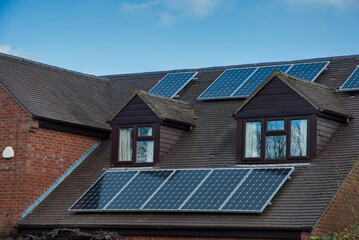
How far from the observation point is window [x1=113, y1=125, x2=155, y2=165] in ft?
82.9

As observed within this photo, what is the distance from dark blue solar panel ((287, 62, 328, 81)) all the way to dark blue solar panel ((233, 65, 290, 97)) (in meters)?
0.39

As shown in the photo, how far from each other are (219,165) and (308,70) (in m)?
5.73

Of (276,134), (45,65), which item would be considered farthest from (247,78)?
(45,65)

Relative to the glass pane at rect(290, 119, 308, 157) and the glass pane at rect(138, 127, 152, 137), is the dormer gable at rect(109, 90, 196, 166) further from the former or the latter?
the glass pane at rect(290, 119, 308, 157)

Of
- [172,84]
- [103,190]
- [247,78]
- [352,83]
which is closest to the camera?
[103,190]

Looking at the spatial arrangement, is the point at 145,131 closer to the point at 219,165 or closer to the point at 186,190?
the point at 219,165

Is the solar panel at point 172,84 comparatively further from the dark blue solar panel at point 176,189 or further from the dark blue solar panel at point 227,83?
the dark blue solar panel at point 176,189

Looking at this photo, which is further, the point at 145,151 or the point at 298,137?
the point at 145,151

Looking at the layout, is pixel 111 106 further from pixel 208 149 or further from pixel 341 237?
pixel 341 237

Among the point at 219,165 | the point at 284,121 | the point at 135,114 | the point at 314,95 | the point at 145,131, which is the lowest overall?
the point at 219,165

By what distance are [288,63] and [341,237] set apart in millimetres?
10624

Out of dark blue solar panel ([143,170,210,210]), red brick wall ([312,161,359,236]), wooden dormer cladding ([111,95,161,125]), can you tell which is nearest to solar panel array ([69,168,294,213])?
dark blue solar panel ([143,170,210,210])

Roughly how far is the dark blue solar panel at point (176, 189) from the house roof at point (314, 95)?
8.02 feet

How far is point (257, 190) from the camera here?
2117 centimetres
